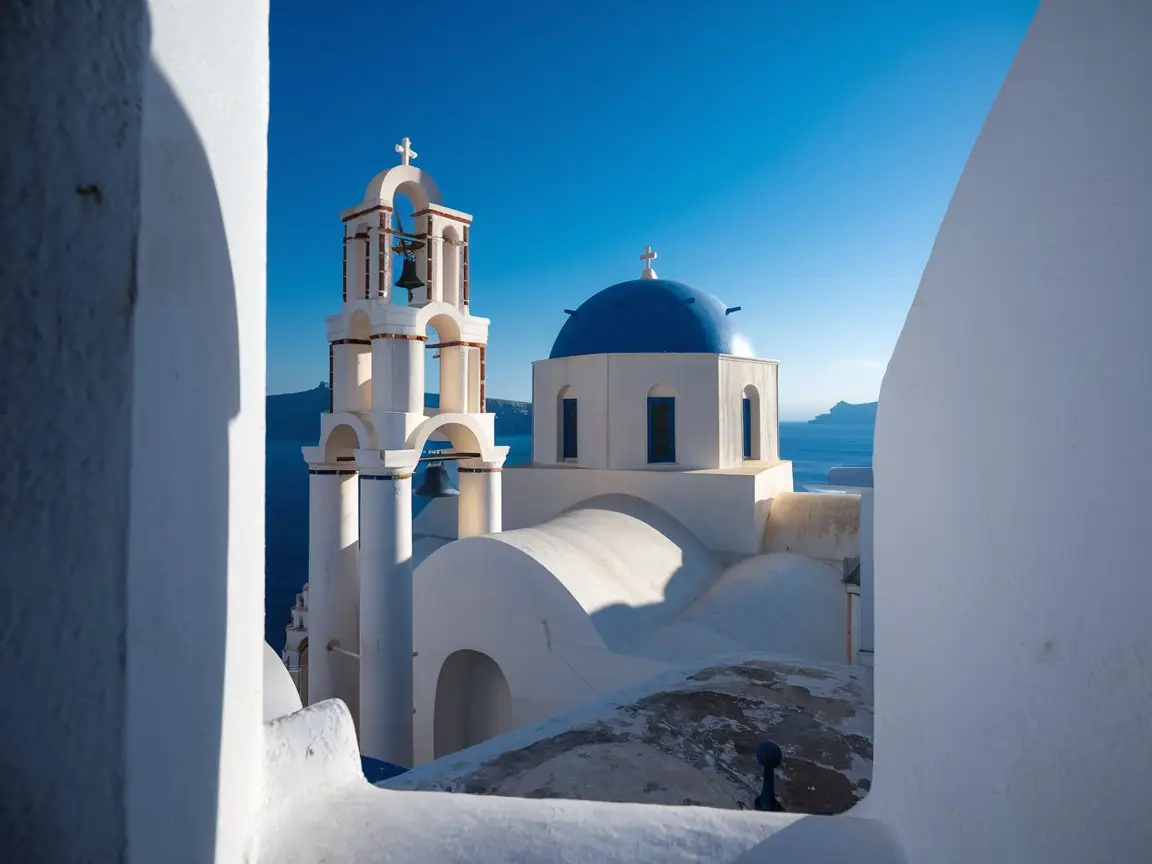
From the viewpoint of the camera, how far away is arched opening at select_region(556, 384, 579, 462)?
35.9 feet

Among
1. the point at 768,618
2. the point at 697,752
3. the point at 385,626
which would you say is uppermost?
the point at 697,752

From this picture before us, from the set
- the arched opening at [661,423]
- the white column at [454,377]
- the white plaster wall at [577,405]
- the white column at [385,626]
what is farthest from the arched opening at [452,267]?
the arched opening at [661,423]

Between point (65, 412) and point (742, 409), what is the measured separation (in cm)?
1056

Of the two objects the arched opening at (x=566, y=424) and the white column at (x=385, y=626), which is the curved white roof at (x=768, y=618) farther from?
the arched opening at (x=566, y=424)

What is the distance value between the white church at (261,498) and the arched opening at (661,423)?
8.88 meters

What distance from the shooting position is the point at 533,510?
10.6 m

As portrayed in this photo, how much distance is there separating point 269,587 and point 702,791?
99.9 ft

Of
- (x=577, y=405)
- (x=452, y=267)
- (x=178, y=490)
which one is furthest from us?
(x=577, y=405)

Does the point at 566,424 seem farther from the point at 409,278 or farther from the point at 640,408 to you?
the point at 409,278

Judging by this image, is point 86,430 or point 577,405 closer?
point 86,430

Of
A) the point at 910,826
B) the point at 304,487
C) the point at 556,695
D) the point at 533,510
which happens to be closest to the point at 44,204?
the point at 910,826

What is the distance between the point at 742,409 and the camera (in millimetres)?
10859

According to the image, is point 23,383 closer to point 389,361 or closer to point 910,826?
point 910,826

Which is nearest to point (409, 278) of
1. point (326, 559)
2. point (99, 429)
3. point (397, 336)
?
point (397, 336)
